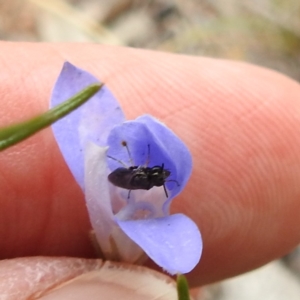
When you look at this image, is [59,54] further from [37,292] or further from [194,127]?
[37,292]

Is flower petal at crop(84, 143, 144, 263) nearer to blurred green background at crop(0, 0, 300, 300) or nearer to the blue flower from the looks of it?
the blue flower

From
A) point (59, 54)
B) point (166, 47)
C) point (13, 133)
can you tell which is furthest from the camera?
point (166, 47)

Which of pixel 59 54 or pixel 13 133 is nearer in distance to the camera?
pixel 13 133

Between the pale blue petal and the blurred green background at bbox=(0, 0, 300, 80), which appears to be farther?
the blurred green background at bbox=(0, 0, 300, 80)

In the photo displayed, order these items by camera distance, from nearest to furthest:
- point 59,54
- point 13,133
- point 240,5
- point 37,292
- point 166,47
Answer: point 13,133 → point 37,292 → point 59,54 → point 166,47 → point 240,5

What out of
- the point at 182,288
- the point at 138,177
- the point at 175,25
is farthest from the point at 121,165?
the point at 175,25


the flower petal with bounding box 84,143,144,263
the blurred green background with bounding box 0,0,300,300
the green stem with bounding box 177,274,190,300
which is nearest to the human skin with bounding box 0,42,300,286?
the flower petal with bounding box 84,143,144,263

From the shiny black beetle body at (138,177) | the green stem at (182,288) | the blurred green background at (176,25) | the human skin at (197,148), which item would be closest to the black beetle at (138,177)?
the shiny black beetle body at (138,177)

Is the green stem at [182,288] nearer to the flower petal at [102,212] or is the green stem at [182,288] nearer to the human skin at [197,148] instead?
the flower petal at [102,212]

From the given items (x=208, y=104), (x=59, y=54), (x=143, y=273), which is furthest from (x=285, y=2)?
(x=143, y=273)
